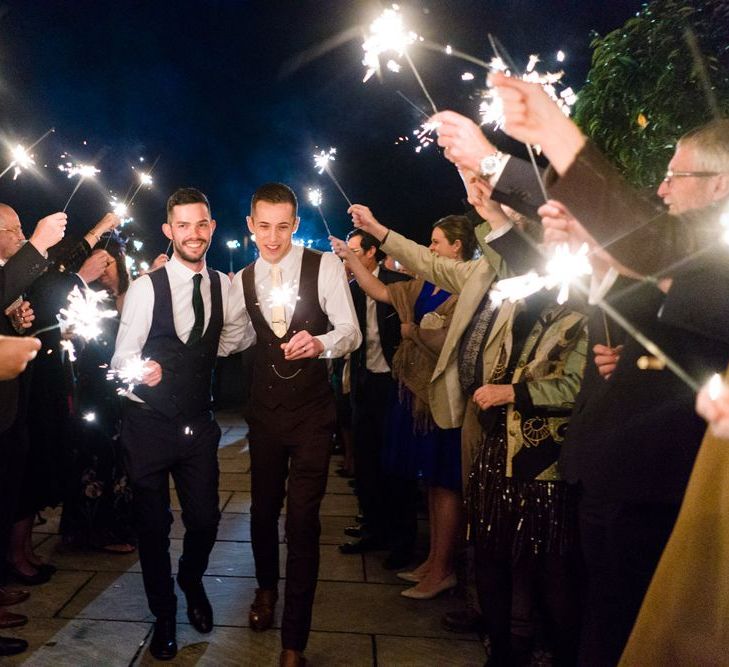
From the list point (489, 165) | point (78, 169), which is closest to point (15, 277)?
point (78, 169)

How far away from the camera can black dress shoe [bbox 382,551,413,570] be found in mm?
4656

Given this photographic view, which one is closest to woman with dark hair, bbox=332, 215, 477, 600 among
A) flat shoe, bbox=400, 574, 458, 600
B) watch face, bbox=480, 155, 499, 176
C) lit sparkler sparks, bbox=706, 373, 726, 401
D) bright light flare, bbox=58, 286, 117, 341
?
flat shoe, bbox=400, 574, 458, 600

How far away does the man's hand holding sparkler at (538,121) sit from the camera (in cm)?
152

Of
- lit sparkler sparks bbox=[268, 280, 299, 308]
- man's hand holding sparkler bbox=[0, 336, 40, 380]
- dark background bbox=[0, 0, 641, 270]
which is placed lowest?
man's hand holding sparkler bbox=[0, 336, 40, 380]

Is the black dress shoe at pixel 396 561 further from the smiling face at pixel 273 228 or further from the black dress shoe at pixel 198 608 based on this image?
the smiling face at pixel 273 228

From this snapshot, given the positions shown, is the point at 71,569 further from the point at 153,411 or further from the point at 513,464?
the point at 513,464

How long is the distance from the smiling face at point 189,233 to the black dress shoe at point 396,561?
2.48 metres

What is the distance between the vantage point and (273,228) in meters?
3.77

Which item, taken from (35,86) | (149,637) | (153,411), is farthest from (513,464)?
(35,86)

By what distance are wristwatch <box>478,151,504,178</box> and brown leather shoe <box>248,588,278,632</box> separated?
2770 mm

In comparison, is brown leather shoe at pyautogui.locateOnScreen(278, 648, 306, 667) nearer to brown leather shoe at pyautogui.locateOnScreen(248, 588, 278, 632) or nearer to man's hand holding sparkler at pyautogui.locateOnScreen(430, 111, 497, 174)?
brown leather shoe at pyautogui.locateOnScreen(248, 588, 278, 632)

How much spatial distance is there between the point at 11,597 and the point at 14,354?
2.52 m

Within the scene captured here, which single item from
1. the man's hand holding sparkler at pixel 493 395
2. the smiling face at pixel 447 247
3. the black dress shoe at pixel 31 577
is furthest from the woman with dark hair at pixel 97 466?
the man's hand holding sparkler at pixel 493 395

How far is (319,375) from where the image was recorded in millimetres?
3676
